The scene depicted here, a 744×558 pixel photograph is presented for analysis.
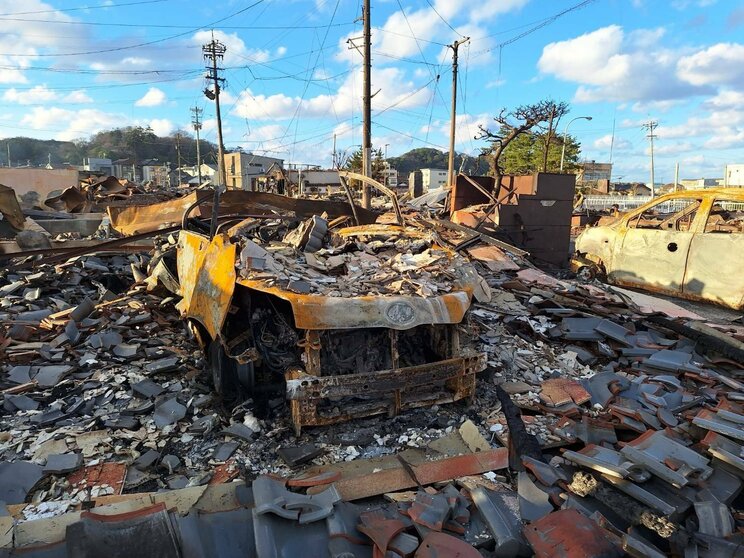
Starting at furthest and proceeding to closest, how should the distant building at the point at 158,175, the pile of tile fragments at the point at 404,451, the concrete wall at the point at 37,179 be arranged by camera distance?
the distant building at the point at 158,175 < the concrete wall at the point at 37,179 < the pile of tile fragments at the point at 404,451

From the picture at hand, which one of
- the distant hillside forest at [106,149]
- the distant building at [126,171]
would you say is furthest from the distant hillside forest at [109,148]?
the distant building at [126,171]

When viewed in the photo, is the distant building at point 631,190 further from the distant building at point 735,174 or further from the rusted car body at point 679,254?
the rusted car body at point 679,254

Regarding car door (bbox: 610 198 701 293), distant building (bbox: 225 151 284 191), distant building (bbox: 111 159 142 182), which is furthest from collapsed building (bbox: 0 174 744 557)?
distant building (bbox: 111 159 142 182)

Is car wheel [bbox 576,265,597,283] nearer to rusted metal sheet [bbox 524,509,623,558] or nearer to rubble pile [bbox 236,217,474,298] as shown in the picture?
rubble pile [bbox 236,217,474,298]

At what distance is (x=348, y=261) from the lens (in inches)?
170

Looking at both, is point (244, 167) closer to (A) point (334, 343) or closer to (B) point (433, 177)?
(B) point (433, 177)

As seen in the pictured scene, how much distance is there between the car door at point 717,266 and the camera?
21.6 ft

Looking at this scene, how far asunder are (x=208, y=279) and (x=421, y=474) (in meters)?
2.35

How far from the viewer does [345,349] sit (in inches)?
150

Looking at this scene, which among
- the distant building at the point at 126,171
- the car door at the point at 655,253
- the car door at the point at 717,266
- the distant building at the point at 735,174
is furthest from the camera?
the distant building at the point at 126,171

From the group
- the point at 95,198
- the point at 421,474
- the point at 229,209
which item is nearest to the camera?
the point at 421,474

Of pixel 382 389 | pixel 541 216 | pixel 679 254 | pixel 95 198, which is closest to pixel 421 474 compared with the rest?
pixel 382 389

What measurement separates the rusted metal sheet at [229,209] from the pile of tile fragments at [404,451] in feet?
6.54

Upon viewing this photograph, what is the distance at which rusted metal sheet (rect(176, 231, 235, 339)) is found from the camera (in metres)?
3.79
